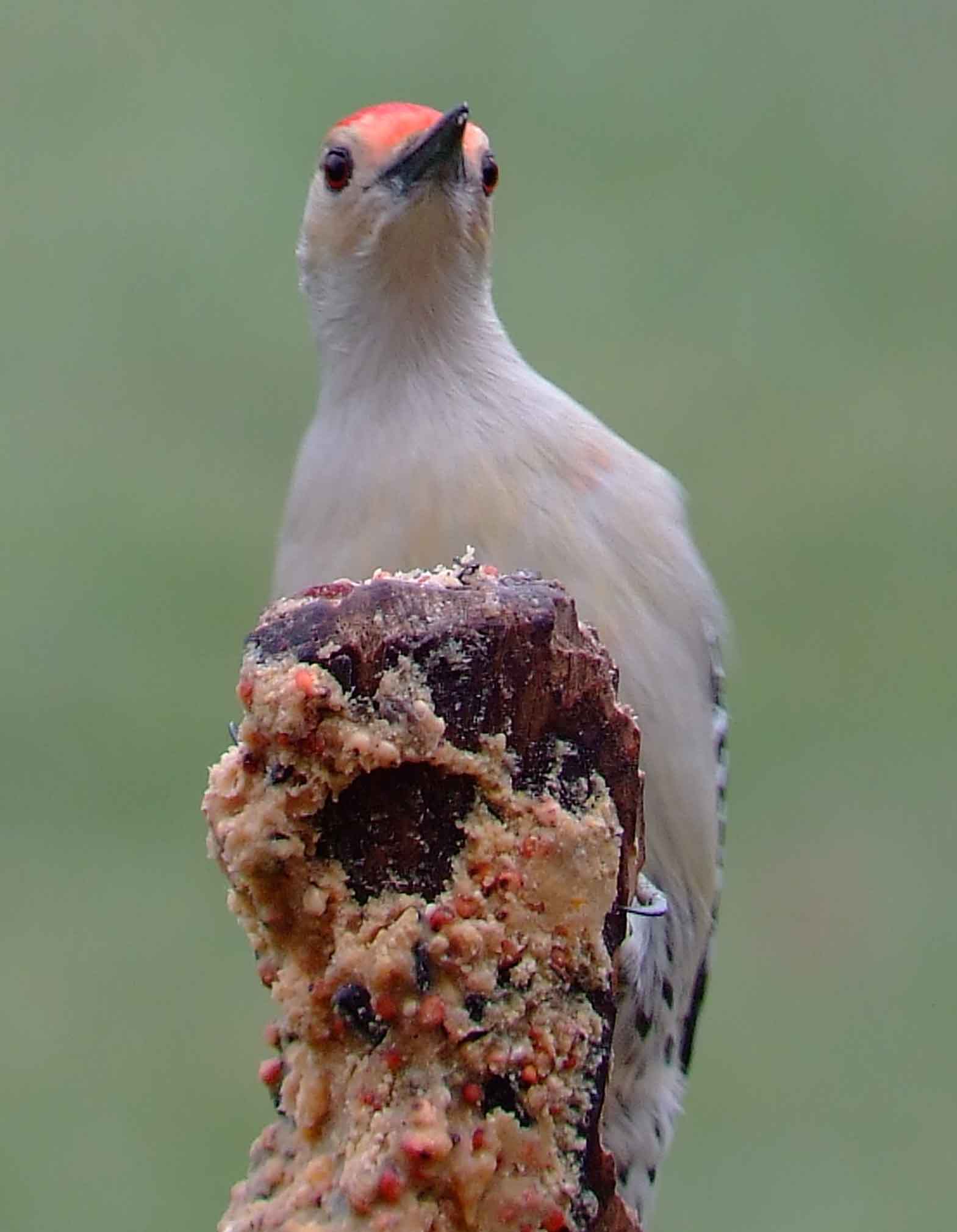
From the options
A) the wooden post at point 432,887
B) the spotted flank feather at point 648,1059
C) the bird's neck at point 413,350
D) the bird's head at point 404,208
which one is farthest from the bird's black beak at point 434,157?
the wooden post at point 432,887

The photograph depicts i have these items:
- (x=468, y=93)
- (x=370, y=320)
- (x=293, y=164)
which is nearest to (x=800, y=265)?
(x=468, y=93)

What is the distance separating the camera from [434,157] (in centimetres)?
256

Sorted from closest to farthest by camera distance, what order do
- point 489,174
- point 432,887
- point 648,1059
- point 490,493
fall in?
1. point 432,887
2. point 490,493
3. point 648,1059
4. point 489,174

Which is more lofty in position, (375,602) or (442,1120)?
(375,602)

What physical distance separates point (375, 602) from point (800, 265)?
430 cm

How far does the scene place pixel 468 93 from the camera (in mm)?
5391

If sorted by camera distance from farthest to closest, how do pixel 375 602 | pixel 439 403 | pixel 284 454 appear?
1. pixel 284 454
2. pixel 439 403
3. pixel 375 602

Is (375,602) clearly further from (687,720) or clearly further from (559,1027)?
(687,720)

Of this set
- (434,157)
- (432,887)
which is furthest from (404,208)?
(432,887)

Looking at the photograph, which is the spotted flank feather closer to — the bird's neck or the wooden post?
the bird's neck

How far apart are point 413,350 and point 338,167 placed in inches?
11.4

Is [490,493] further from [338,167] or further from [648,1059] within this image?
[648,1059]

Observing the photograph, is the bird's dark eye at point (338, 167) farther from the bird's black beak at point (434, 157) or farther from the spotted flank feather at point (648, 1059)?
the spotted flank feather at point (648, 1059)

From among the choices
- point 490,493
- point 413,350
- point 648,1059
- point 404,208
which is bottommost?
point 648,1059
